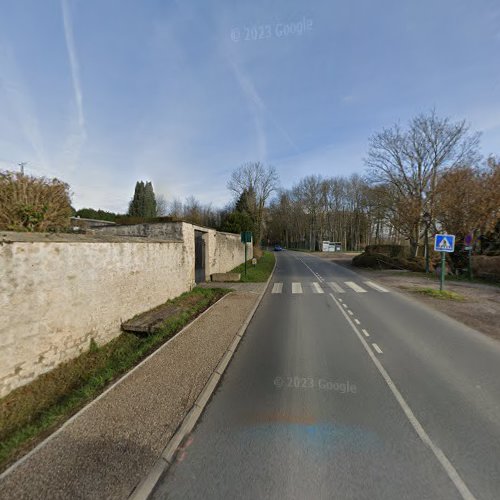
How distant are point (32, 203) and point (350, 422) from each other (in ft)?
27.3

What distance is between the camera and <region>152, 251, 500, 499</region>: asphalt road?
2.49 metres

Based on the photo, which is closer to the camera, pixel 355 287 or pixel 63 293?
pixel 63 293

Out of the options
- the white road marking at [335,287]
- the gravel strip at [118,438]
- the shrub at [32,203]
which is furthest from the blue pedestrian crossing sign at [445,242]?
the shrub at [32,203]

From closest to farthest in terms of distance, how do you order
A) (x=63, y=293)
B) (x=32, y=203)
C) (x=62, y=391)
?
(x=62, y=391) < (x=63, y=293) < (x=32, y=203)

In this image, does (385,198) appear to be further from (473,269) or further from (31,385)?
(31,385)

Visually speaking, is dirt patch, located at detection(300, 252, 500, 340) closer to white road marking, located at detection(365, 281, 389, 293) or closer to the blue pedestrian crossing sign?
white road marking, located at detection(365, 281, 389, 293)

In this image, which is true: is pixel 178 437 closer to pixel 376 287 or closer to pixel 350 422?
pixel 350 422

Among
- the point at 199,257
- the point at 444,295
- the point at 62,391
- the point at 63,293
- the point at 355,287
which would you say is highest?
the point at 199,257

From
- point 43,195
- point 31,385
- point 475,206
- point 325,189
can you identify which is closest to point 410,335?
point 31,385

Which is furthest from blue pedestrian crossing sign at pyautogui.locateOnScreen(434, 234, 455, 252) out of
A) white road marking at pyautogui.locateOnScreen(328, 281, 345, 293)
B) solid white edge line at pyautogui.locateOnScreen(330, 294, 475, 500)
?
solid white edge line at pyautogui.locateOnScreen(330, 294, 475, 500)

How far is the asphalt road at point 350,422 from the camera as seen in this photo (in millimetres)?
2490

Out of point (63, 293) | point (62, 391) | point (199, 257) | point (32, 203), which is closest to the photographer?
point (62, 391)

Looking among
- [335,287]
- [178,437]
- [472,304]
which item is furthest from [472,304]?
[178,437]

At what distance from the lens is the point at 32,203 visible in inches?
263
